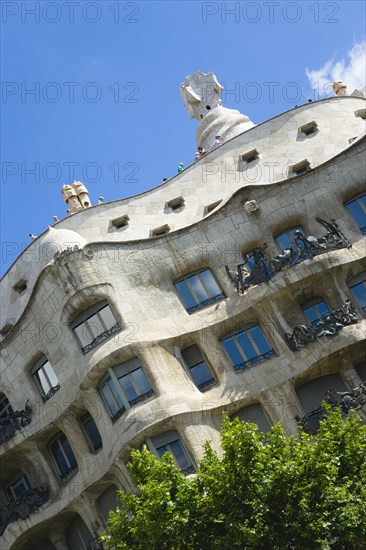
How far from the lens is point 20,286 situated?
3391 cm

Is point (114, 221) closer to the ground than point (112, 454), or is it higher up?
higher up

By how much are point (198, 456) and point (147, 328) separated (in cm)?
463

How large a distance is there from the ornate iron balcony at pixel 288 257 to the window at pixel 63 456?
802 cm

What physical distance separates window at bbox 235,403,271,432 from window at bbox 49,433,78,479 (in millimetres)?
6230

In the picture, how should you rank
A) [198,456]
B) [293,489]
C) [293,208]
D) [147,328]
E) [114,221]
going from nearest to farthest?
[293,489]
[198,456]
[147,328]
[293,208]
[114,221]

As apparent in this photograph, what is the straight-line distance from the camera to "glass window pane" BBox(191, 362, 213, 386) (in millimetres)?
28578

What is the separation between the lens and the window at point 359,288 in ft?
95.1

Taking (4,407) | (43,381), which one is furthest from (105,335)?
(4,407)

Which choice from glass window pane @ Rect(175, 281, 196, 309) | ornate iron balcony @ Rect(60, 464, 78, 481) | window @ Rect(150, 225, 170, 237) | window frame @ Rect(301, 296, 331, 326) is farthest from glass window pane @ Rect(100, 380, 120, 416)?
window frame @ Rect(301, 296, 331, 326)

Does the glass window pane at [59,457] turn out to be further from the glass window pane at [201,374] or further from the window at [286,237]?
the window at [286,237]

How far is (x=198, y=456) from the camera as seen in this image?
1035 inches

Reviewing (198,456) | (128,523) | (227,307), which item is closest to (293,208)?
(227,307)

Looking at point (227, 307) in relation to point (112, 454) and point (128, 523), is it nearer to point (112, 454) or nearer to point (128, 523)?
point (112, 454)

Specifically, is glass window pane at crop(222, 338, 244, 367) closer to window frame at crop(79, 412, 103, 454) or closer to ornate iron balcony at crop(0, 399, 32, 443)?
window frame at crop(79, 412, 103, 454)
